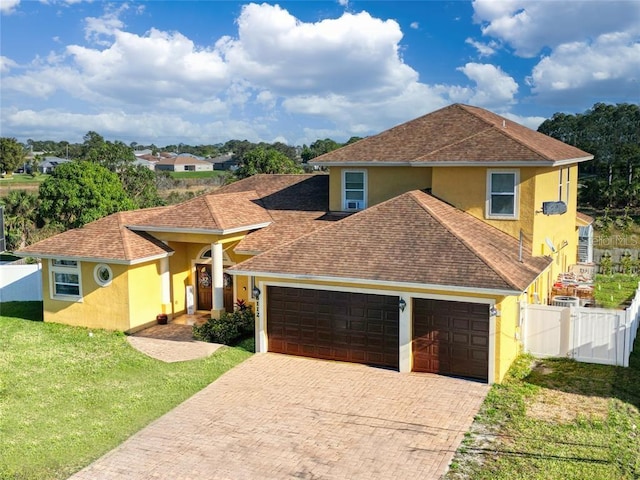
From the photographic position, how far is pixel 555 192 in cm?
2077

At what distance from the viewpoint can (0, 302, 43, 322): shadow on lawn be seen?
75.8ft

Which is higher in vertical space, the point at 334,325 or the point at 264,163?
the point at 264,163

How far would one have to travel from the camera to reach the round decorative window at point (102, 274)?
66.9 feet

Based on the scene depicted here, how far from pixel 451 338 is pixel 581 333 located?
3588mm

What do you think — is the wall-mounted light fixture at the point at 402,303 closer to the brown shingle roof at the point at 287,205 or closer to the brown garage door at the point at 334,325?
the brown garage door at the point at 334,325

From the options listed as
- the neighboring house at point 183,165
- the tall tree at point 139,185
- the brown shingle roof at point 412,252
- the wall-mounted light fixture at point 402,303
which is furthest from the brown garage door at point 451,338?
the neighboring house at point 183,165

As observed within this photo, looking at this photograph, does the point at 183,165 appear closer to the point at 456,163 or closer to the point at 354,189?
the point at 354,189

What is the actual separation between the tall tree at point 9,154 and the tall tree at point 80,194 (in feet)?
175

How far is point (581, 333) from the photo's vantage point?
16219mm

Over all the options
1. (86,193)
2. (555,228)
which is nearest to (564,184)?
(555,228)

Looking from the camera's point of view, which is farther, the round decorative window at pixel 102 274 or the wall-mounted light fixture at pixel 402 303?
the round decorative window at pixel 102 274

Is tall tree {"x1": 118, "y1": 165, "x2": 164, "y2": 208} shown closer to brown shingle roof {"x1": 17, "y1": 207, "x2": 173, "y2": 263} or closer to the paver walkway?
brown shingle roof {"x1": 17, "y1": 207, "x2": 173, "y2": 263}

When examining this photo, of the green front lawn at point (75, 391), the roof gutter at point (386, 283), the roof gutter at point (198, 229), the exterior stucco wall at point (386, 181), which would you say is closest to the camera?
the green front lawn at point (75, 391)

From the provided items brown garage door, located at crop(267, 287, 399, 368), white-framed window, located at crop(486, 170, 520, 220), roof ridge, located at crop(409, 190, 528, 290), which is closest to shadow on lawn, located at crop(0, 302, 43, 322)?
brown garage door, located at crop(267, 287, 399, 368)
